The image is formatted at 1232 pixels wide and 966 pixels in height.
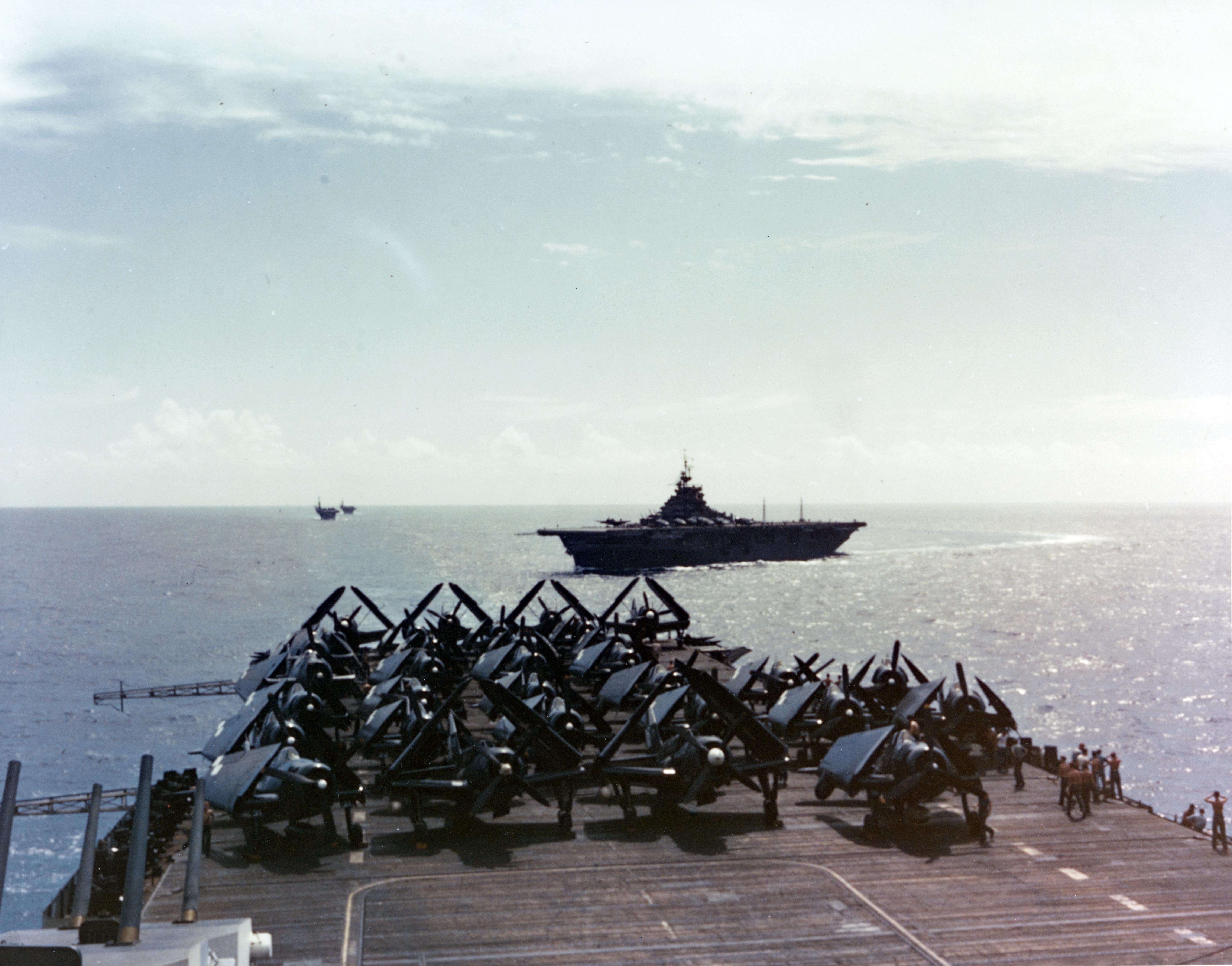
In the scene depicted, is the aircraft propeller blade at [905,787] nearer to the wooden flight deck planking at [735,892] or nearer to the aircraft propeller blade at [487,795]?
the wooden flight deck planking at [735,892]

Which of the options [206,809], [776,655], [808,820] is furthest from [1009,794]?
[776,655]

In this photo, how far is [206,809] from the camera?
99.9 feet

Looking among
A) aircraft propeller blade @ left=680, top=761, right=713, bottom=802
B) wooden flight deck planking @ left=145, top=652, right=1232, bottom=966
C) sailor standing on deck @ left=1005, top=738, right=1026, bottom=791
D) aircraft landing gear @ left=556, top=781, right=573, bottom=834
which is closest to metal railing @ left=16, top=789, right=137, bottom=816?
wooden flight deck planking @ left=145, top=652, right=1232, bottom=966

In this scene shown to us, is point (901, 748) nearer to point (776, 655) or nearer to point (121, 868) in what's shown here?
point (121, 868)

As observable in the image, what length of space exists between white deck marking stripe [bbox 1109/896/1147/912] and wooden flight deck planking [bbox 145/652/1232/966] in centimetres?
10

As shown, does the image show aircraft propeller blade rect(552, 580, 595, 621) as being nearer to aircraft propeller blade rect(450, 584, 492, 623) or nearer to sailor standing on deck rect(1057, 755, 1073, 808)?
aircraft propeller blade rect(450, 584, 492, 623)

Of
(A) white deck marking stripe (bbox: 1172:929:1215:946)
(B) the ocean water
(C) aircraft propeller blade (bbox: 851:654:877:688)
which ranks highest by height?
(C) aircraft propeller blade (bbox: 851:654:877:688)

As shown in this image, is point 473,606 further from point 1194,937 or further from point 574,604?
point 1194,937

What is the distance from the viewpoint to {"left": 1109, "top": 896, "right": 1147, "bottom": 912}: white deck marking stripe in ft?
78.2

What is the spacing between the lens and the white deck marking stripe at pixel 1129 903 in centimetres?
2384

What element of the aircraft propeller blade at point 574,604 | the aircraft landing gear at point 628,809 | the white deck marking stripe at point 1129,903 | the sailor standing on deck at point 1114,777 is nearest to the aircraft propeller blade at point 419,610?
the aircraft propeller blade at point 574,604

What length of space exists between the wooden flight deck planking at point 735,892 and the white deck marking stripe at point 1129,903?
103 millimetres

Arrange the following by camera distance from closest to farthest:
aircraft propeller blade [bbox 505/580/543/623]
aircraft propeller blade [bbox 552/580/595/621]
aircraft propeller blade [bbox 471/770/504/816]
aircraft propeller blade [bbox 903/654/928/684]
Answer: aircraft propeller blade [bbox 471/770/504/816] → aircraft propeller blade [bbox 903/654/928/684] → aircraft propeller blade [bbox 505/580/543/623] → aircraft propeller blade [bbox 552/580/595/621]

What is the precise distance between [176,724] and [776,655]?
177 ft
